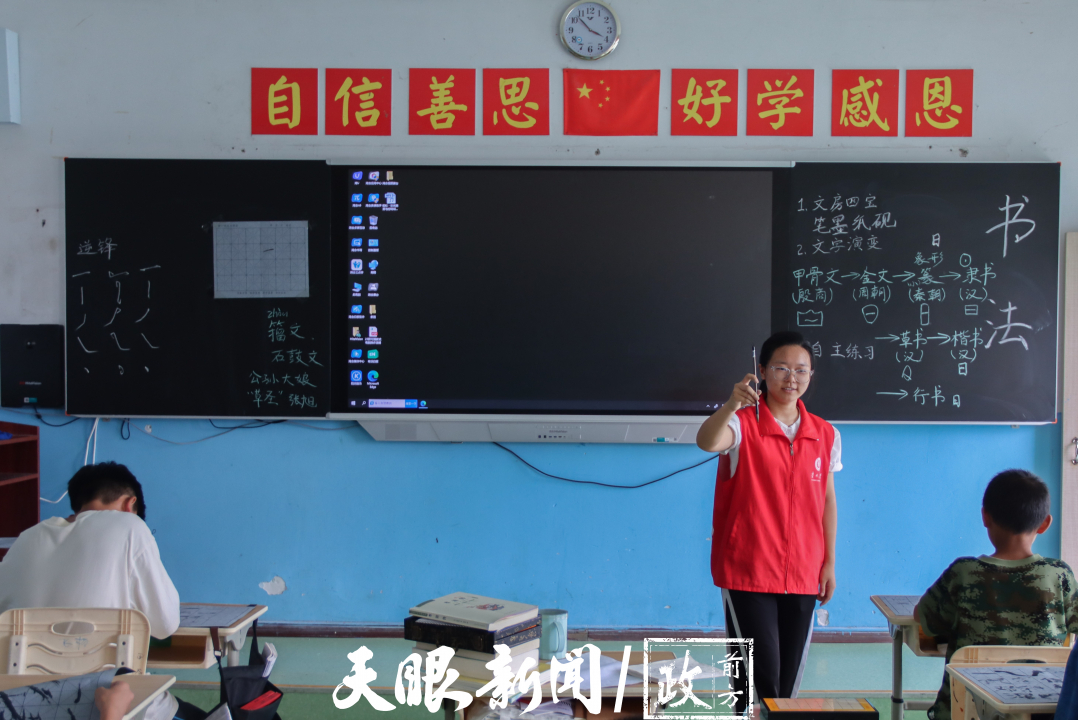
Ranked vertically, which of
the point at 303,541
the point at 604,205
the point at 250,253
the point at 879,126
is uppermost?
the point at 879,126

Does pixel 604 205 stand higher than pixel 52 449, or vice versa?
pixel 604 205

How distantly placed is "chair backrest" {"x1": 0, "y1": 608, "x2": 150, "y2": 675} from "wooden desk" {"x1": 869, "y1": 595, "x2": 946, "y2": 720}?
6.75 ft

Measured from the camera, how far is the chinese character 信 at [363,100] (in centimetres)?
304

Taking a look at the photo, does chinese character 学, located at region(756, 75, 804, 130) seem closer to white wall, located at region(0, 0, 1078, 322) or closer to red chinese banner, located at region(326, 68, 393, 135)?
white wall, located at region(0, 0, 1078, 322)

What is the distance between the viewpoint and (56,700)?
143 centimetres

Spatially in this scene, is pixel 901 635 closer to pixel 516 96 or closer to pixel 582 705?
pixel 582 705

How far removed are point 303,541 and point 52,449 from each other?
47.6 inches

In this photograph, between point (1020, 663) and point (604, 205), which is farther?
point (604, 205)

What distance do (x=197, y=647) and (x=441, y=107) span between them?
7.40 feet

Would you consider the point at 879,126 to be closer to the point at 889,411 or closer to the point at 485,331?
the point at 889,411

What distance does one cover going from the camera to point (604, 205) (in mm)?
2975

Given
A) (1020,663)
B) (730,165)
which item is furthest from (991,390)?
(1020,663)

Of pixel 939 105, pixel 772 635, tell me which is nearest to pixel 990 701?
pixel 772 635

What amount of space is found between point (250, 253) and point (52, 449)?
1275mm
